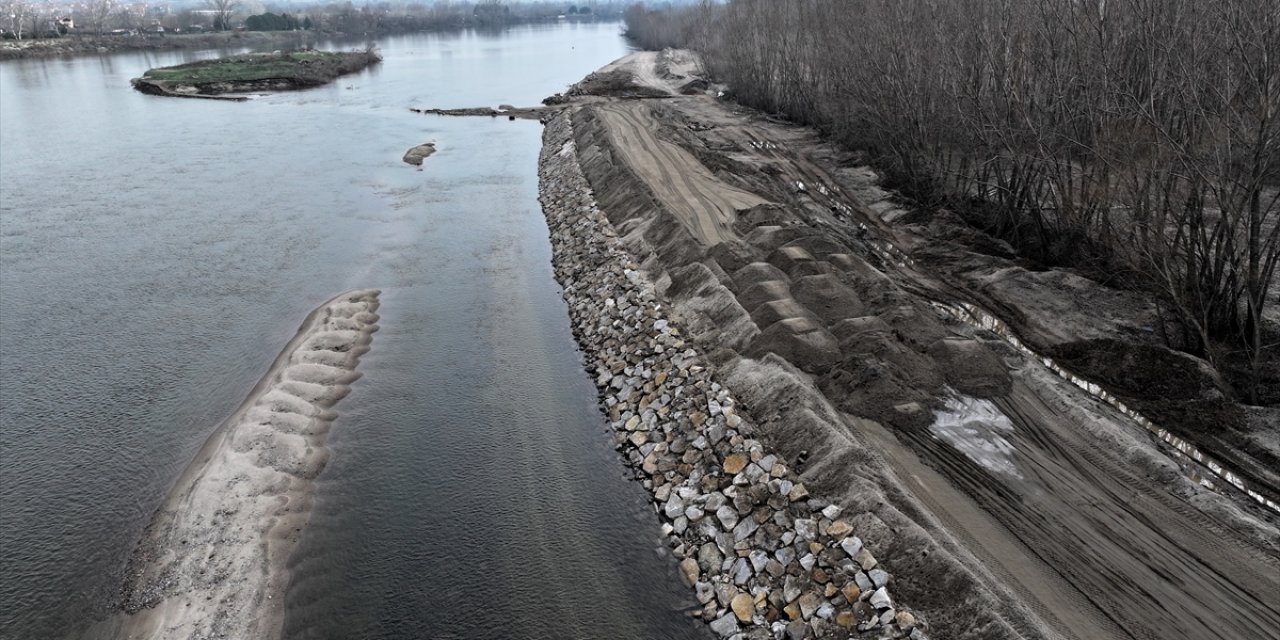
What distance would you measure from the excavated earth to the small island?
63229 millimetres

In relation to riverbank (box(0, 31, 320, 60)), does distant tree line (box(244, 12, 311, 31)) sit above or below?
above

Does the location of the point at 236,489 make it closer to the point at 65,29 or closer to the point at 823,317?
the point at 823,317

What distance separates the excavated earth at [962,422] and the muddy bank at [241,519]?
7.06 metres

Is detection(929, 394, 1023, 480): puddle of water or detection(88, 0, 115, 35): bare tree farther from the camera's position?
detection(88, 0, 115, 35): bare tree

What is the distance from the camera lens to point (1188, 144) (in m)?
17.2

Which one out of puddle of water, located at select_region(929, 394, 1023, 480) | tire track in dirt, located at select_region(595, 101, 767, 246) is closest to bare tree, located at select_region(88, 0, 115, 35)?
tire track in dirt, located at select_region(595, 101, 767, 246)

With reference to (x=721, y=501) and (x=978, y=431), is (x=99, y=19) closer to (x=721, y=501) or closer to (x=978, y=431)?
(x=721, y=501)

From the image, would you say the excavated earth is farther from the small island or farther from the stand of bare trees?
the small island

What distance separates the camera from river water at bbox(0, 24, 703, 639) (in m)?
12.9

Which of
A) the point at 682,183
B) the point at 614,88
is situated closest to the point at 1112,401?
the point at 682,183

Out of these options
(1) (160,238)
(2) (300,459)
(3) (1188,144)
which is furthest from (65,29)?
(3) (1188,144)

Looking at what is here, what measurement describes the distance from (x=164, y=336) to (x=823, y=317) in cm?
1881

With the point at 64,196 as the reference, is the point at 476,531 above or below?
below

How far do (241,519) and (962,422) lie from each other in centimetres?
1385
